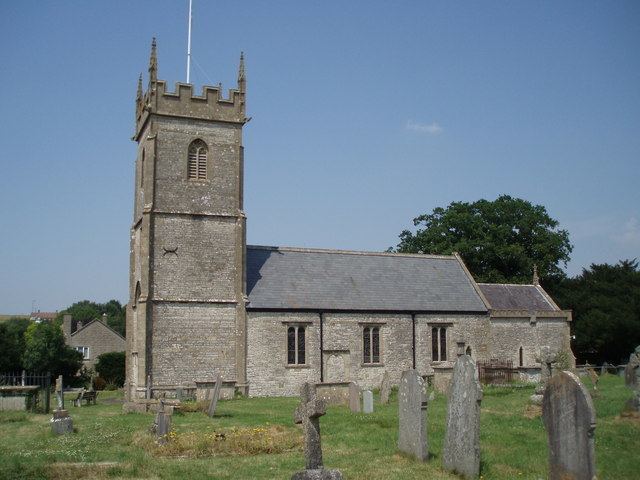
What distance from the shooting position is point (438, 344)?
118ft

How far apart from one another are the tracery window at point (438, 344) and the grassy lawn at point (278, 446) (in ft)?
47.4

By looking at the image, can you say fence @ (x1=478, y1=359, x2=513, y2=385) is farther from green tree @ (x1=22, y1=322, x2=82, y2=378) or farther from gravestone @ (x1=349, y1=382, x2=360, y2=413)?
green tree @ (x1=22, y1=322, x2=82, y2=378)

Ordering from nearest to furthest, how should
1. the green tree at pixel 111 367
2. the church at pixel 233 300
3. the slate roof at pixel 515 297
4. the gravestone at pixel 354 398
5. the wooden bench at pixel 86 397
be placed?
the gravestone at pixel 354 398 < the wooden bench at pixel 86 397 < the church at pixel 233 300 < the slate roof at pixel 515 297 < the green tree at pixel 111 367

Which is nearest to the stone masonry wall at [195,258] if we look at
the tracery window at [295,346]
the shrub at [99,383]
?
the tracery window at [295,346]

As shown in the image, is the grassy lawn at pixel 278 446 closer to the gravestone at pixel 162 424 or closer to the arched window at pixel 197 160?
the gravestone at pixel 162 424

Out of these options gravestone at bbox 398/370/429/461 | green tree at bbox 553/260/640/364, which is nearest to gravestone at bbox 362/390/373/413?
gravestone at bbox 398/370/429/461

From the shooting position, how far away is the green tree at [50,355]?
170 ft

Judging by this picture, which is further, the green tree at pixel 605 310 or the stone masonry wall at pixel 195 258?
the green tree at pixel 605 310

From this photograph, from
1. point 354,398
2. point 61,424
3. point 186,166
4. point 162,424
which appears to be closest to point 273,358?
point 186,166

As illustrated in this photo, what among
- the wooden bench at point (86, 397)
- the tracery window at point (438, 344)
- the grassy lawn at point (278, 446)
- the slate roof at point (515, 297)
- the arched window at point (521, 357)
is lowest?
the wooden bench at point (86, 397)

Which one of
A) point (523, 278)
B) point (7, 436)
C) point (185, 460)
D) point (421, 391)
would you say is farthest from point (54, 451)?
point (523, 278)

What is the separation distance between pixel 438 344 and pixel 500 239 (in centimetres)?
2140

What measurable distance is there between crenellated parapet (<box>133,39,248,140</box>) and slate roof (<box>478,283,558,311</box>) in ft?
55.0

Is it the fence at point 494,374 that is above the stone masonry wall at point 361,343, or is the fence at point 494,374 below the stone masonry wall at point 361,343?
below
